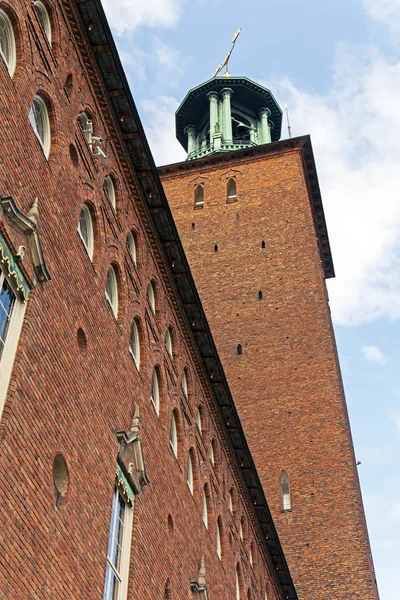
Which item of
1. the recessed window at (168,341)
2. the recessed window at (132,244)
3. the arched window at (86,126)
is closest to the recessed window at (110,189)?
the recessed window at (132,244)

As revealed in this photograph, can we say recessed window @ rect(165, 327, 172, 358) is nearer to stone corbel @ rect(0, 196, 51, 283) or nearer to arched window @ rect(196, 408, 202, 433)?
arched window @ rect(196, 408, 202, 433)

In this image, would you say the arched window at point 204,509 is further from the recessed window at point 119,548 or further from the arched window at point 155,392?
the recessed window at point 119,548

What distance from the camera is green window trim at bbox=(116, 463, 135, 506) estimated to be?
11026 millimetres

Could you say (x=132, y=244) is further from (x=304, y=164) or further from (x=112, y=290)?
(x=304, y=164)

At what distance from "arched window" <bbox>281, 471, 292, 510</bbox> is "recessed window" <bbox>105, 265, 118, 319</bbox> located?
639 inches

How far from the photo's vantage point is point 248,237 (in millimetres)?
34188

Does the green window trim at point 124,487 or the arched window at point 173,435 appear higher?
the arched window at point 173,435

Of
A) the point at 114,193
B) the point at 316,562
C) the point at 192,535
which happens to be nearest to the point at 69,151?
the point at 114,193

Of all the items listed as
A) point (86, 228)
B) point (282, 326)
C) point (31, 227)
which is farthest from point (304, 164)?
point (31, 227)

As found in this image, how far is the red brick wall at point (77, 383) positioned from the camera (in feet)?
26.8

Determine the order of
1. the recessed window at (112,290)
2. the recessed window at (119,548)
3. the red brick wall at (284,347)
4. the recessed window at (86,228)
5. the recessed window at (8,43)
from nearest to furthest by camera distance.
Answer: the recessed window at (8,43), the recessed window at (119,548), the recessed window at (86,228), the recessed window at (112,290), the red brick wall at (284,347)

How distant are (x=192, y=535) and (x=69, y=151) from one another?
6.86m

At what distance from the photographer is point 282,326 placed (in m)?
31.0

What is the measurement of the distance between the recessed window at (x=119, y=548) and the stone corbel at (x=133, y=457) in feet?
0.98
